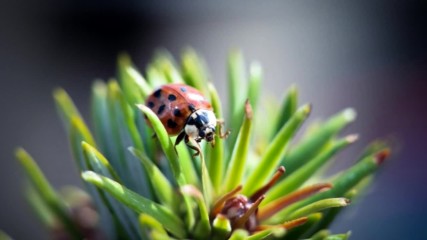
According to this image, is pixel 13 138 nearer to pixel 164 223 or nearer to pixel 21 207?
pixel 21 207

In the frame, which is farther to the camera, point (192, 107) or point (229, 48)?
point (229, 48)

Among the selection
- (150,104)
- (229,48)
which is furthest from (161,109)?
(229,48)

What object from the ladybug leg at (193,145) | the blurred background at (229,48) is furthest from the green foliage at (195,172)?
the blurred background at (229,48)

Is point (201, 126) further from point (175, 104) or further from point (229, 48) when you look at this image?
point (229, 48)

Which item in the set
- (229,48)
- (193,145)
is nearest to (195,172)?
(193,145)

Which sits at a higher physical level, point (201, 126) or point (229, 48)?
point (229, 48)

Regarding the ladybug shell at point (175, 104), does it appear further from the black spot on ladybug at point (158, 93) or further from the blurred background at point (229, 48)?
the blurred background at point (229, 48)

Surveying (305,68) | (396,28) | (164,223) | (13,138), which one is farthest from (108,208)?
(396,28)
